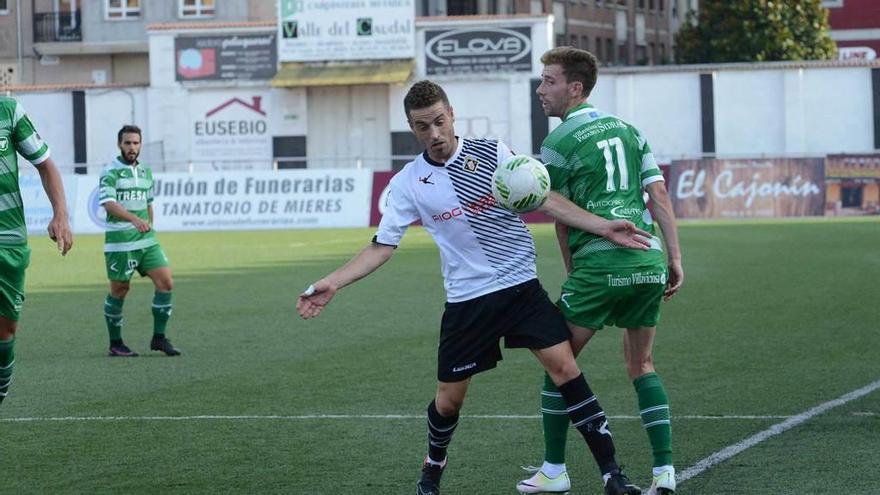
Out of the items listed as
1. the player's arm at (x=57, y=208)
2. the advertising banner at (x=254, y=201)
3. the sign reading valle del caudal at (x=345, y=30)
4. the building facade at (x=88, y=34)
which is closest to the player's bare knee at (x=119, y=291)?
the player's arm at (x=57, y=208)

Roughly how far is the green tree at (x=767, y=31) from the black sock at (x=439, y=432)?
50493 mm

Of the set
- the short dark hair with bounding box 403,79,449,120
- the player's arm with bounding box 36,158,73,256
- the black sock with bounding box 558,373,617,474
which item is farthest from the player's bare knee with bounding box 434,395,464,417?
the player's arm with bounding box 36,158,73,256

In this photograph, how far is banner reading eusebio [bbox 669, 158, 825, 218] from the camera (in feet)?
126

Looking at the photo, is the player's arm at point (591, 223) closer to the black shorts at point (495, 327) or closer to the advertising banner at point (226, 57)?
the black shorts at point (495, 327)

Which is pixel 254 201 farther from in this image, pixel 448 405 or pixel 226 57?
pixel 448 405

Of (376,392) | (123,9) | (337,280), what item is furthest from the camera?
(123,9)

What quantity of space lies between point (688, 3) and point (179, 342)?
6930 cm

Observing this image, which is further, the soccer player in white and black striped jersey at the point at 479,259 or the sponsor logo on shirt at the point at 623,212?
the sponsor logo on shirt at the point at 623,212

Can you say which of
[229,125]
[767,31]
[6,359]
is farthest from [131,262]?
[767,31]

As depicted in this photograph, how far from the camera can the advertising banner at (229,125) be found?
56.2 m

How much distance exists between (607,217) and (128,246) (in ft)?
27.0

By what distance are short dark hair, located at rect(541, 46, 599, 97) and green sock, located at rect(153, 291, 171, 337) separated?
7.87 m

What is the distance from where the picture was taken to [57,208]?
922cm

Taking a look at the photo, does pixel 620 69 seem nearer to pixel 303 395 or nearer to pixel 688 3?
pixel 688 3
